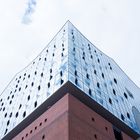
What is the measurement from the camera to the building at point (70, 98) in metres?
17.0

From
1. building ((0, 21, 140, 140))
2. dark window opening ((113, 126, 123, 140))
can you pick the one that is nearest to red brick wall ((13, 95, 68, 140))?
building ((0, 21, 140, 140))

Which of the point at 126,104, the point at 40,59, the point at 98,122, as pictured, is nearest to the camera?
the point at 98,122

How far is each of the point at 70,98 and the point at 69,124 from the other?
2607 mm

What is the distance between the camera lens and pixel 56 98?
19016 millimetres

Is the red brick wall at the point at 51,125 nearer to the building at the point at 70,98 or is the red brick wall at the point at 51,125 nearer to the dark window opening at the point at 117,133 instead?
the building at the point at 70,98

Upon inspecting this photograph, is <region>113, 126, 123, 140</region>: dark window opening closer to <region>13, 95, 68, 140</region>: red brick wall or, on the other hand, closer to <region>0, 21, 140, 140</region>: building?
<region>0, 21, 140, 140</region>: building

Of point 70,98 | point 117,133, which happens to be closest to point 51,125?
point 70,98

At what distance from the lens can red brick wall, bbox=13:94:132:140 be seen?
15.5 meters

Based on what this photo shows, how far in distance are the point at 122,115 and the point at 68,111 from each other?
6.90 m

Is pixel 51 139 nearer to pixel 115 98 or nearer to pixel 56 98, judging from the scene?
pixel 56 98

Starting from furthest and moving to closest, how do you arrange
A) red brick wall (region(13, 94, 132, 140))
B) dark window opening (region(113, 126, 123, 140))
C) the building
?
dark window opening (region(113, 126, 123, 140)), the building, red brick wall (region(13, 94, 132, 140))

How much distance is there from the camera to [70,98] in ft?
58.2

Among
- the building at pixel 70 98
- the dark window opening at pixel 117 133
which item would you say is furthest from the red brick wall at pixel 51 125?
the dark window opening at pixel 117 133

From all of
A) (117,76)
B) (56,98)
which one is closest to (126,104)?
(117,76)
